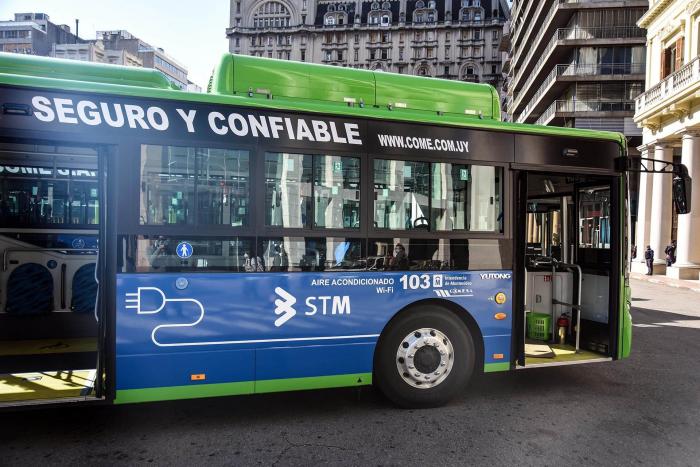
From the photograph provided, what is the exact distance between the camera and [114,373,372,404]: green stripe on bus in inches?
173

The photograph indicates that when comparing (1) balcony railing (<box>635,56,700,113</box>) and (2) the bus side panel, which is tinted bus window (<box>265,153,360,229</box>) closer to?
(2) the bus side panel

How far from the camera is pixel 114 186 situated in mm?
4371

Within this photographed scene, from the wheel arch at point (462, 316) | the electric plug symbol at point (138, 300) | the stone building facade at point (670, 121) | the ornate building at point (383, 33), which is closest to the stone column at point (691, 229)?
the stone building facade at point (670, 121)

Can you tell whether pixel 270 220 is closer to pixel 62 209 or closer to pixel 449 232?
pixel 449 232

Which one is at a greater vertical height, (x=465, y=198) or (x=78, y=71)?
(x=78, y=71)

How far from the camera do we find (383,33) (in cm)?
8888

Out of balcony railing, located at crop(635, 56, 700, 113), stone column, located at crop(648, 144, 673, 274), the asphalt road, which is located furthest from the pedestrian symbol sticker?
stone column, located at crop(648, 144, 673, 274)

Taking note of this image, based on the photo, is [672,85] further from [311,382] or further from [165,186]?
[165,186]

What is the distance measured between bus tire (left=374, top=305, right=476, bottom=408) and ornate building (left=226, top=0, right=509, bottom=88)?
283 ft

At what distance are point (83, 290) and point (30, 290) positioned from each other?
1.98 ft

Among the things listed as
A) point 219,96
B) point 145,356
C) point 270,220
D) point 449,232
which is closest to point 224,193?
point 270,220


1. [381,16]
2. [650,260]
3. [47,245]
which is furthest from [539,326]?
[381,16]

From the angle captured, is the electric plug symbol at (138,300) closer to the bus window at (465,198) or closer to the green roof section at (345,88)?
the green roof section at (345,88)

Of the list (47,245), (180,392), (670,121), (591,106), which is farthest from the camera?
(591,106)
